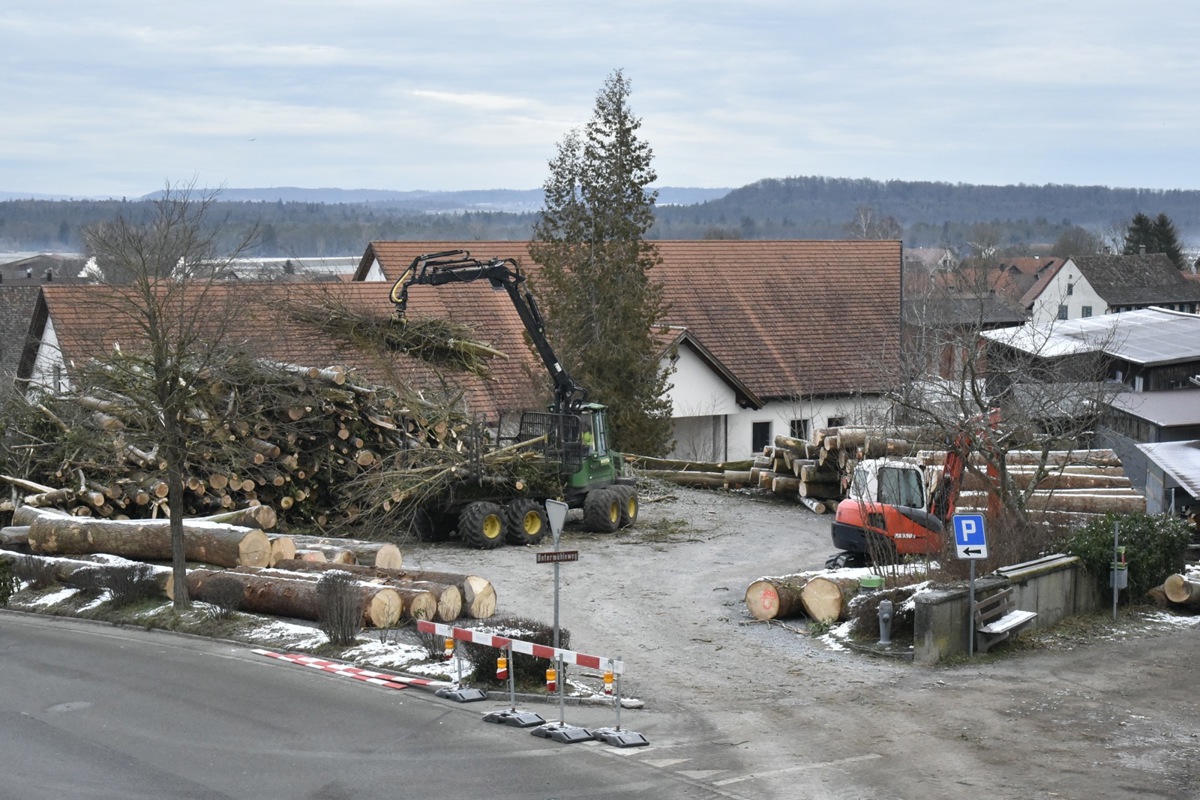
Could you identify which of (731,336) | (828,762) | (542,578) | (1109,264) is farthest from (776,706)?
(1109,264)

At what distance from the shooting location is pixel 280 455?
24.2 metres

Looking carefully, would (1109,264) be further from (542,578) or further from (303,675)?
(303,675)

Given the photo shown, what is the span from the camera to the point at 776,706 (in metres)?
14.2

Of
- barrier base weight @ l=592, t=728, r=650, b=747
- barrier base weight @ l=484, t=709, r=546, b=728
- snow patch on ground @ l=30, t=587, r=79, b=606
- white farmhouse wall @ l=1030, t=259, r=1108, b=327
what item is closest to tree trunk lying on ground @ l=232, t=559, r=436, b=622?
snow patch on ground @ l=30, t=587, r=79, b=606

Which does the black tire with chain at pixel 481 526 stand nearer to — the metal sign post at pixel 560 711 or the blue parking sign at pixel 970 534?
the blue parking sign at pixel 970 534

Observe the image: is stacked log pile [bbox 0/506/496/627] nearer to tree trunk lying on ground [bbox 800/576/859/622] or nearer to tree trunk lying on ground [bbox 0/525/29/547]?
tree trunk lying on ground [bbox 0/525/29/547]

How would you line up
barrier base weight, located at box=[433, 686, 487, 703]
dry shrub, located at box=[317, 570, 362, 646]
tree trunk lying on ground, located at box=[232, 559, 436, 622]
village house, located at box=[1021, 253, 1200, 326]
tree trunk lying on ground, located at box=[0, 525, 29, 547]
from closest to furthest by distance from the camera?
1. barrier base weight, located at box=[433, 686, 487, 703]
2. dry shrub, located at box=[317, 570, 362, 646]
3. tree trunk lying on ground, located at box=[232, 559, 436, 622]
4. tree trunk lying on ground, located at box=[0, 525, 29, 547]
5. village house, located at box=[1021, 253, 1200, 326]

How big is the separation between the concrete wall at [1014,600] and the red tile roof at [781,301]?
65.3 ft

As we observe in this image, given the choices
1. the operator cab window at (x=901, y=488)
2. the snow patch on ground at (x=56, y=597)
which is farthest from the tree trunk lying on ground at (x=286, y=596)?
the operator cab window at (x=901, y=488)

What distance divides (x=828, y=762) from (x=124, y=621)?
10.2m

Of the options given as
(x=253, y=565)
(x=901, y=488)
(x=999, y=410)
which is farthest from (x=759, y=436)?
(x=253, y=565)

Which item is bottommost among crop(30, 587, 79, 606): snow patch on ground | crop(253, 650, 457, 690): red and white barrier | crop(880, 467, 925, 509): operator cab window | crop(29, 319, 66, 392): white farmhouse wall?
crop(30, 587, 79, 606): snow patch on ground

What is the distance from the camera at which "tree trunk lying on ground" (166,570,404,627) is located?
57.1 ft

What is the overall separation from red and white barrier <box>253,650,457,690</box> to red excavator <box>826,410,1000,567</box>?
8.34 meters
